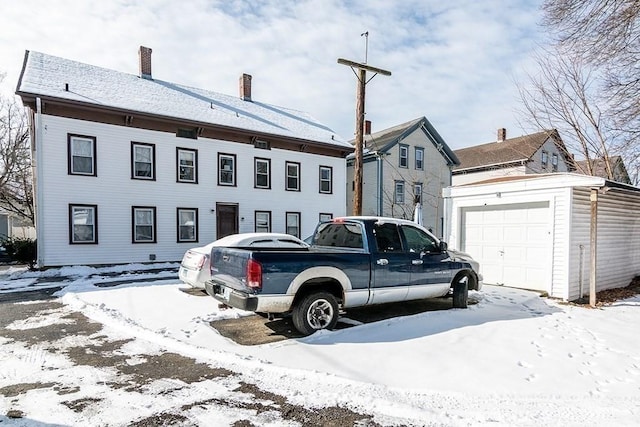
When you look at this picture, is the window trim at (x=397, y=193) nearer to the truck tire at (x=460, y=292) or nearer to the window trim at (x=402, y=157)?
the window trim at (x=402, y=157)

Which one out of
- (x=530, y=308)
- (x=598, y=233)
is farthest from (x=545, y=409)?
(x=598, y=233)

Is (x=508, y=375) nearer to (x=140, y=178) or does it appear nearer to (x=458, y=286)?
(x=458, y=286)

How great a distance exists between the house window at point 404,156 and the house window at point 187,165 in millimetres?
14426

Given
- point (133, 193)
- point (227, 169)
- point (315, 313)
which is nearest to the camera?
point (315, 313)

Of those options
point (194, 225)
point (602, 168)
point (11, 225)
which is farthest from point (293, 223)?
point (11, 225)

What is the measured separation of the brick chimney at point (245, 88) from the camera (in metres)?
22.6

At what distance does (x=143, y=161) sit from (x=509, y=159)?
25.8m

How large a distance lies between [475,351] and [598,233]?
7.48 metres

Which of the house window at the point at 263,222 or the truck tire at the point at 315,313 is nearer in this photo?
the truck tire at the point at 315,313

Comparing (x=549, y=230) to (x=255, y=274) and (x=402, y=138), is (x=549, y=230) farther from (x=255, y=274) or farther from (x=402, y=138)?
(x=402, y=138)

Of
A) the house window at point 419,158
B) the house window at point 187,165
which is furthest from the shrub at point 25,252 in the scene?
the house window at point 419,158

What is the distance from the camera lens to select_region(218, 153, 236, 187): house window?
18219 millimetres

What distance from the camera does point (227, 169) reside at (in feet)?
60.5

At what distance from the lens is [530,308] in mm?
8227
